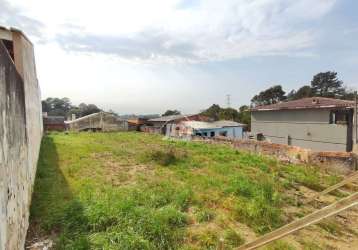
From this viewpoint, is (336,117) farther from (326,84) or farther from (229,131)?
(326,84)

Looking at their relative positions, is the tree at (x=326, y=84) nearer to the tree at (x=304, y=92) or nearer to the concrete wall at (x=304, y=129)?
the tree at (x=304, y=92)

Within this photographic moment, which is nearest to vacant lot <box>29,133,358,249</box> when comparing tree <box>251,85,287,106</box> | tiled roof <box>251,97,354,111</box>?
tiled roof <box>251,97,354,111</box>

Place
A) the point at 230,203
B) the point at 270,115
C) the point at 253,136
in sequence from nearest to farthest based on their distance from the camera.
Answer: the point at 230,203, the point at 270,115, the point at 253,136

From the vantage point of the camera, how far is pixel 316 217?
8.81 ft

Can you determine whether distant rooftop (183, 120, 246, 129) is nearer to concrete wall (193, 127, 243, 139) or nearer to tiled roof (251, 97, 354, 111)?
concrete wall (193, 127, 243, 139)

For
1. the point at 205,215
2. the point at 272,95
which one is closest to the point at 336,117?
the point at 205,215

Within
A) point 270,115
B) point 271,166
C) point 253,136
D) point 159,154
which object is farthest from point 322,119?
point 159,154

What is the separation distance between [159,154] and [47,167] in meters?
4.30

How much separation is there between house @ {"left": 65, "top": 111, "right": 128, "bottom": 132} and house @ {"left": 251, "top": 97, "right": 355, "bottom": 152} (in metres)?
18.7

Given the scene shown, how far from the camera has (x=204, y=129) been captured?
81.3 ft

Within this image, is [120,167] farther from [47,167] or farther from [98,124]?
[98,124]

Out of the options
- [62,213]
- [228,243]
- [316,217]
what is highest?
[316,217]

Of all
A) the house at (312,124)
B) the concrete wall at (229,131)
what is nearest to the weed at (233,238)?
the house at (312,124)

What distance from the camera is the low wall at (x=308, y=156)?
10602mm
